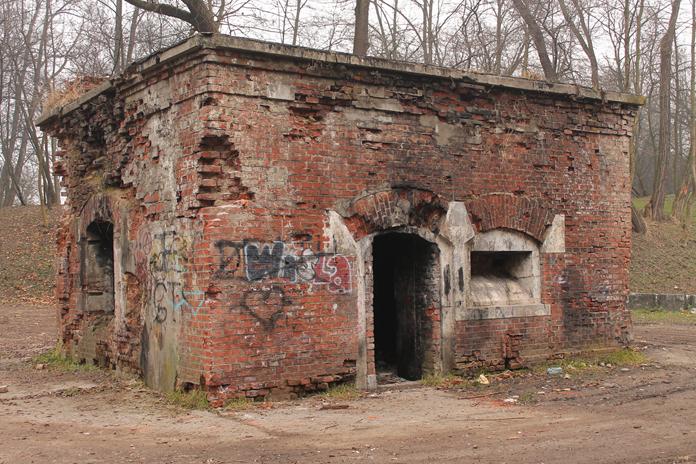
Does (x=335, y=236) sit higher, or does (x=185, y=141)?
(x=185, y=141)

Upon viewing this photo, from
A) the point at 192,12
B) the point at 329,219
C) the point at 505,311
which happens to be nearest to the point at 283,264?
the point at 329,219

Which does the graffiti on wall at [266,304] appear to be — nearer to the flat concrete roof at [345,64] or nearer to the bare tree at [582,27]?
the flat concrete roof at [345,64]

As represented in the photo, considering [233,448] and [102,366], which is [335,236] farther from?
A: [102,366]

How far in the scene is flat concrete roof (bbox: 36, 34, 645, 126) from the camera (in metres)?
8.47

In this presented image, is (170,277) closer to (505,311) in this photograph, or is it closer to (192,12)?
(505,311)

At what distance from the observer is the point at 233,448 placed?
671cm

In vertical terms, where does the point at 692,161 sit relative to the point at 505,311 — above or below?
above

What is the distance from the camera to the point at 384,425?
24.7 ft

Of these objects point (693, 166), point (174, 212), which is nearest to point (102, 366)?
point (174, 212)

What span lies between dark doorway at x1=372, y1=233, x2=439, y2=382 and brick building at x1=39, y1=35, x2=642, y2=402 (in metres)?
0.03

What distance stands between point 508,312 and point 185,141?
4787 mm

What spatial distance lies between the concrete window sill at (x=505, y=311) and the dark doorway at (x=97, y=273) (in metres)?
5.43

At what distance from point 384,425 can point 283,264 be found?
2236 mm

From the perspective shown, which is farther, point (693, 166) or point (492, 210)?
point (693, 166)
